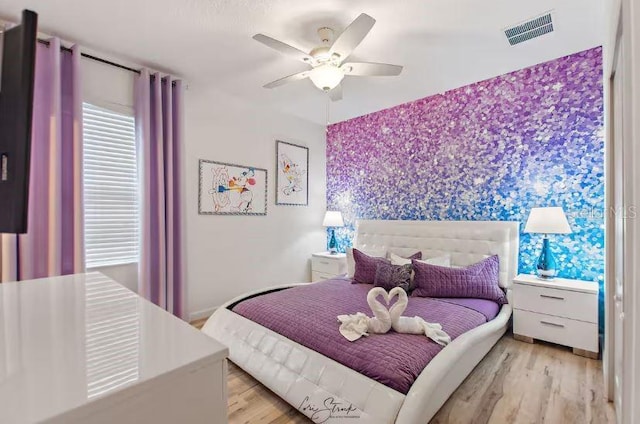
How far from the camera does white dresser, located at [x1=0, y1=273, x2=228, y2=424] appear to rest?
1.63 feet

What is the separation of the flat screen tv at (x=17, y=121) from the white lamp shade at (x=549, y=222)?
318 centimetres

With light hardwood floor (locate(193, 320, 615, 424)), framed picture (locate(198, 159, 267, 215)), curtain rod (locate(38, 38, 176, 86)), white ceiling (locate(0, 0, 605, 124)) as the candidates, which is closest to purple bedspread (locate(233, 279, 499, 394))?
light hardwood floor (locate(193, 320, 615, 424))

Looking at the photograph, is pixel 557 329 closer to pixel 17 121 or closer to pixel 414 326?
pixel 414 326

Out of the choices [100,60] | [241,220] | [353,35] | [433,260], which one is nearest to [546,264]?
[433,260]

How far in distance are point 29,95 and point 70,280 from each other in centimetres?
109

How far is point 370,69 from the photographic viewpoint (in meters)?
2.37

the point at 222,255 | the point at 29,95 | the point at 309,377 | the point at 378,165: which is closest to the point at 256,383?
the point at 309,377

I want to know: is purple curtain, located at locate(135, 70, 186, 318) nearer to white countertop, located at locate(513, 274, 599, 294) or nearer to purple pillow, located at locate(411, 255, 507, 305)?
purple pillow, located at locate(411, 255, 507, 305)

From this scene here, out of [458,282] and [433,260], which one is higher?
[433,260]

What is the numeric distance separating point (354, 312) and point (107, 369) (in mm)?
1846

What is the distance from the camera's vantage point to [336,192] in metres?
4.82

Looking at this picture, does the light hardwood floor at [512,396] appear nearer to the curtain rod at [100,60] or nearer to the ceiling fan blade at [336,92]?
the ceiling fan blade at [336,92]

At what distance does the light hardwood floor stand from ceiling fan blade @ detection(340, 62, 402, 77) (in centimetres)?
227

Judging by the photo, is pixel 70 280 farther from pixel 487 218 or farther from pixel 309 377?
pixel 487 218
